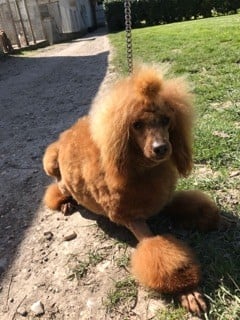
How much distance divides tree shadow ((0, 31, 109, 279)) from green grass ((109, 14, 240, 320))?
1174mm

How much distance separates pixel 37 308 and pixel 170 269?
82 centimetres

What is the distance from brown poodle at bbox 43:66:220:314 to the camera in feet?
7.16

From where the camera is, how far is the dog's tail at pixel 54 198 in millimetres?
3299

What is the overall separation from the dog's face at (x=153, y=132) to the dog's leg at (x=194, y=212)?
2.02 feet

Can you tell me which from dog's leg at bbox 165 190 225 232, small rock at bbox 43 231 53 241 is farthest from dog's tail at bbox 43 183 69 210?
dog's leg at bbox 165 190 225 232

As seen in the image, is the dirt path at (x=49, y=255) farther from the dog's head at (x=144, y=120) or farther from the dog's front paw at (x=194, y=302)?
the dog's head at (x=144, y=120)

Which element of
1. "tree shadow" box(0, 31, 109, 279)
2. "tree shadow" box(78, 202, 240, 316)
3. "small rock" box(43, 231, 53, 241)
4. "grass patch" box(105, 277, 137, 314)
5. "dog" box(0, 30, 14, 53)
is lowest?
"dog" box(0, 30, 14, 53)

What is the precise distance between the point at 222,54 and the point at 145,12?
1454cm

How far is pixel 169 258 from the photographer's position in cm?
222

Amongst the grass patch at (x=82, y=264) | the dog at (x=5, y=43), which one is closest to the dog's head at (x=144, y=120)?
the grass patch at (x=82, y=264)

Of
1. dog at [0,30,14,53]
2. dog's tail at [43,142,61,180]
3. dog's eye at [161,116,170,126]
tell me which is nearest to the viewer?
dog's eye at [161,116,170,126]

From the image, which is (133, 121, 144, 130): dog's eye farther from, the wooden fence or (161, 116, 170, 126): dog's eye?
the wooden fence

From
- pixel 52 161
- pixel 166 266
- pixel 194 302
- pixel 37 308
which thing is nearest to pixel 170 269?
pixel 166 266

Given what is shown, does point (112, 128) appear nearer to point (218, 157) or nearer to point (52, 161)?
point (52, 161)
